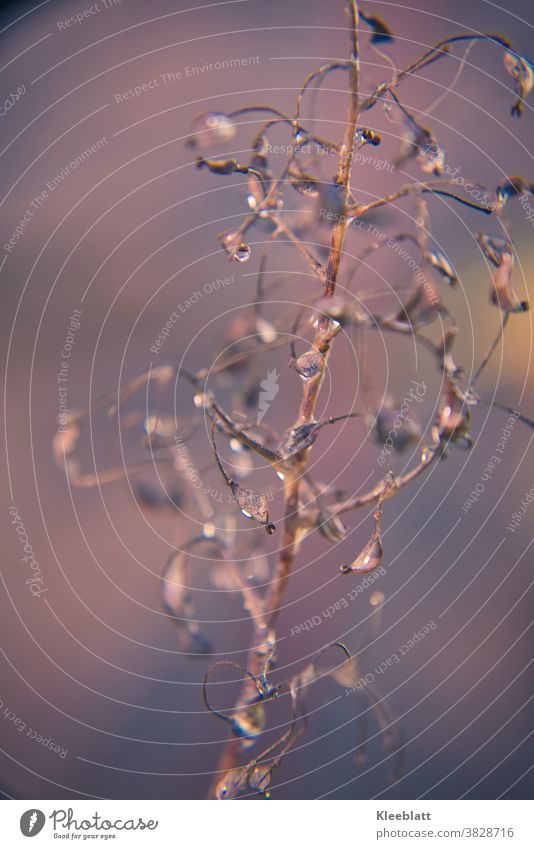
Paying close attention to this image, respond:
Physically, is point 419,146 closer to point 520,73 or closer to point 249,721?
point 520,73

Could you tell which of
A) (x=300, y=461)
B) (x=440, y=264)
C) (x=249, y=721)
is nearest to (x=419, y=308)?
(x=440, y=264)

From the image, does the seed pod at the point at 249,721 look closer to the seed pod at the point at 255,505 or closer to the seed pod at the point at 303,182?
the seed pod at the point at 255,505

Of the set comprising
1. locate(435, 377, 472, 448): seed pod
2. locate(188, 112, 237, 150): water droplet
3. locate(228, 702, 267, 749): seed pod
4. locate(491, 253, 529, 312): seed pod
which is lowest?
locate(228, 702, 267, 749): seed pod

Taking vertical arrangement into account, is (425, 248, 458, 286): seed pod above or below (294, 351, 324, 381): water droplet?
above

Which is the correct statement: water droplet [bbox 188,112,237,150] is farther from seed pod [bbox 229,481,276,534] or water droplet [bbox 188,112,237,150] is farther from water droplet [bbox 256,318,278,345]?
seed pod [bbox 229,481,276,534]

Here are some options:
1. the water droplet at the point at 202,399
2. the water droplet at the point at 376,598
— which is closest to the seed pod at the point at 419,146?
the water droplet at the point at 202,399

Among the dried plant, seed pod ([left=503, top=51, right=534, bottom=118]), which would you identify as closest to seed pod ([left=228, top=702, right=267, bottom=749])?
the dried plant

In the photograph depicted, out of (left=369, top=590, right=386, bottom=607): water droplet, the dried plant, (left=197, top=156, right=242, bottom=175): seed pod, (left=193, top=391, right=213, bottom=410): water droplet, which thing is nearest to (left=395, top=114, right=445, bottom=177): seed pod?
the dried plant
